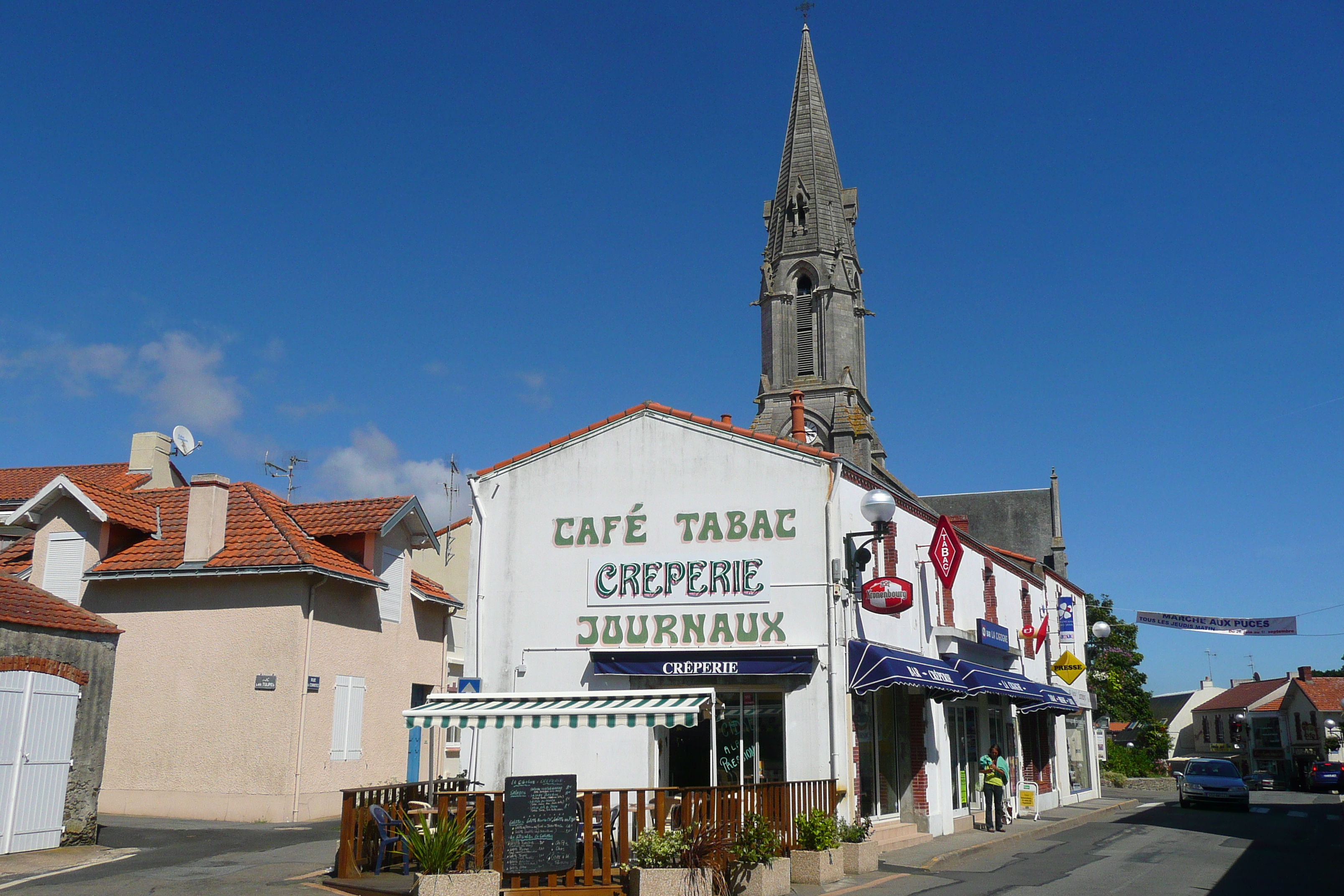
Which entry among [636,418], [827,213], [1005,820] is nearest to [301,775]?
[636,418]

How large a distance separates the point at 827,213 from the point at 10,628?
190 ft

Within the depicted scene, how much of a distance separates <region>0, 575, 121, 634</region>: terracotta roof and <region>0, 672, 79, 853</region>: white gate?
66cm

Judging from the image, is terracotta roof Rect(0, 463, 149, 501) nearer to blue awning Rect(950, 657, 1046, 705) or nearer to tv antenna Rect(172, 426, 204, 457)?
tv antenna Rect(172, 426, 204, 457)

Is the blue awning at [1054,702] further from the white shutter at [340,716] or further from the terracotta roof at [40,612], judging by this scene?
the terracotta roof at [40,612]

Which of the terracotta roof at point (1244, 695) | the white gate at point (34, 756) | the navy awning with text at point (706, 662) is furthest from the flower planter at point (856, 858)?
the terracotta roof at point (1244, 695)

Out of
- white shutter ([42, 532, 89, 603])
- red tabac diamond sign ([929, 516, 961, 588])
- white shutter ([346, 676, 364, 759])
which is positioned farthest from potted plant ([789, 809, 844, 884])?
white shutter ([42, 532, 89, 603])

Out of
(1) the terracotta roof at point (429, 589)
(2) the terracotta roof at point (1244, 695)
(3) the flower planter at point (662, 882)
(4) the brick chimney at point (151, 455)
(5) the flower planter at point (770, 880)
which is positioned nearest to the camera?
(3) the flower planter at point (662, 882)

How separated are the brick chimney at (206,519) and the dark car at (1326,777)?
49.8 metres

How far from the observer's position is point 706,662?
53.7 feet

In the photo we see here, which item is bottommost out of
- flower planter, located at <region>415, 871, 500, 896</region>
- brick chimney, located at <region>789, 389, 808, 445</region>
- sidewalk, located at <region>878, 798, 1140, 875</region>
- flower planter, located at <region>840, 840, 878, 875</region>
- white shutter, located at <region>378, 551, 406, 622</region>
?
sidewalk, located at <region>878, 798, 1140, 875</region>

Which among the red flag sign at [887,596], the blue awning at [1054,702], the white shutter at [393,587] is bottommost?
the blue awning at [1054,702]

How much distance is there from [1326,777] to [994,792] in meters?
39.1

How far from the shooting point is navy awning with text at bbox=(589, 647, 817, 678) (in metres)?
16.0

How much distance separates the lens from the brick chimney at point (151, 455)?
28.0 m
